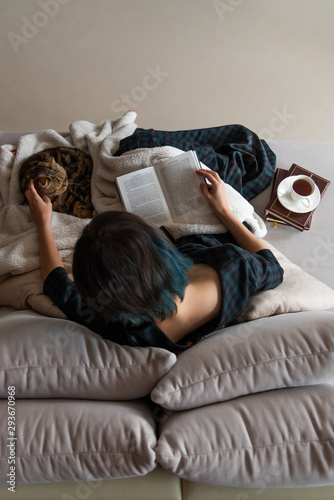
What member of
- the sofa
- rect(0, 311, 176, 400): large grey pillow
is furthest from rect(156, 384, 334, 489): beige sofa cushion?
rect(0, 311, 176, 400): large grey pillow

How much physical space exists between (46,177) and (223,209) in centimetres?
59

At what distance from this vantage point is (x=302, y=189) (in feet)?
4.95

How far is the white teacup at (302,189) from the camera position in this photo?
1.48m

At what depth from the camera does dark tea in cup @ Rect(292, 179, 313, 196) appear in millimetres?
1502

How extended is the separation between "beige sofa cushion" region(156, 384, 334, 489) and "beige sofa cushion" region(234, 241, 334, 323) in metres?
0.29

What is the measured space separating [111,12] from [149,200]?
4.94 feet

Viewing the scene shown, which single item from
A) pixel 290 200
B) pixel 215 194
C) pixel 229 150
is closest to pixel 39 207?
pixel 215 194

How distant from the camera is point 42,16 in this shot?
2.22 meters

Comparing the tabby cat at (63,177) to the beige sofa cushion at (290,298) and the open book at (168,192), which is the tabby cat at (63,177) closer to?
the open book at (168,192)

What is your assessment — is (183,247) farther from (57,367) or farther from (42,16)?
(42,16)

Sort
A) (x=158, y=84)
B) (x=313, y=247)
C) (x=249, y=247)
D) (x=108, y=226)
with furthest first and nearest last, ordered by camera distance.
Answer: (x=158, y=84), (x=313, y=247), (x=249, y=247), (x=108, y=226)

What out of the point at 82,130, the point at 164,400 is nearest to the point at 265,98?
the point at 82,130

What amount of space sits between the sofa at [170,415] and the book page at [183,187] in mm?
481

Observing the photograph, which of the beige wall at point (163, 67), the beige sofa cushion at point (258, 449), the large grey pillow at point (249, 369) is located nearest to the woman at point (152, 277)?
the large grey pillow at point (249, 369)
